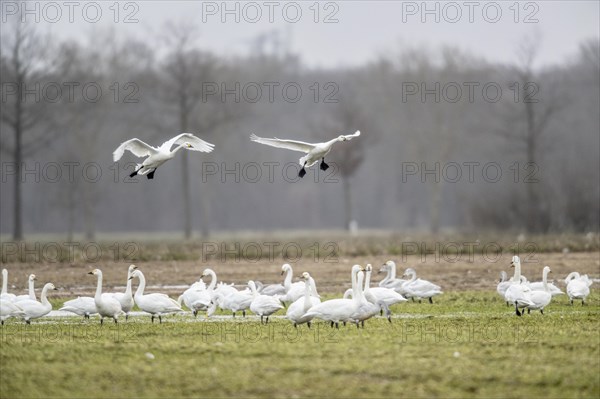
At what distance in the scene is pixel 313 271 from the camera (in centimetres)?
2992

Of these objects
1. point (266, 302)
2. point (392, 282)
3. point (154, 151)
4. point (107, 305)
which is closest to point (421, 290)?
point (392, 282)

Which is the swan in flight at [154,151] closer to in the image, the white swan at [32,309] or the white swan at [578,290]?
the white swan at [32,309]

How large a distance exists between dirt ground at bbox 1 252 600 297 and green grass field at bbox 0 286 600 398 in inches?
344

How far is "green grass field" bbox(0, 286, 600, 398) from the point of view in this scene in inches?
443

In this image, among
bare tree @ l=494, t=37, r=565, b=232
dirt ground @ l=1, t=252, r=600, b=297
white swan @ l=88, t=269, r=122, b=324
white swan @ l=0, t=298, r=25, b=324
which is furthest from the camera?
bare tree @ l=494, t=37, r=565, b=232

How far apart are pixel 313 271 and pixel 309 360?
17.4m

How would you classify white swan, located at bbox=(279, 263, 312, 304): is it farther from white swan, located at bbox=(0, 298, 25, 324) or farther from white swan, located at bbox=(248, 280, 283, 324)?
white swan, located at bbox=(0, 298, 25, 324)

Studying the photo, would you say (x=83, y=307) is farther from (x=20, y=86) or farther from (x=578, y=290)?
(x=20, y=86)

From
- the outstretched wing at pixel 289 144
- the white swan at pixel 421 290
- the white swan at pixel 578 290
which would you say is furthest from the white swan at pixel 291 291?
the white swan at pixel 578 290

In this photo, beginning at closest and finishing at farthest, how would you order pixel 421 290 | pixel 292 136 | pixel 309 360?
pixel 309 360 < pixel 421 290 < pixel 292 136

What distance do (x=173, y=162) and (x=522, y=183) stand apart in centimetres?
3902

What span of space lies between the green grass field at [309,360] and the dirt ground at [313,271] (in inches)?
344

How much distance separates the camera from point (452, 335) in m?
14.7

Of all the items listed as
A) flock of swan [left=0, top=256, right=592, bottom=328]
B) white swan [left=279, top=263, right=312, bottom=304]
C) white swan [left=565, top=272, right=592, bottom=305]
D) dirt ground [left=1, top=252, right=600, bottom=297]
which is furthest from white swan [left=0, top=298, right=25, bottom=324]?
white swan [left=565, top=272, right=592, bottom=305]
